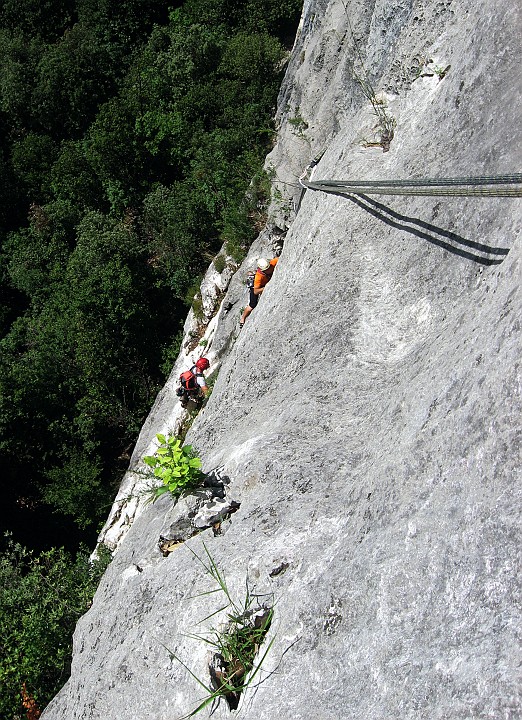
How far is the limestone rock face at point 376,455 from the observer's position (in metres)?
4.81

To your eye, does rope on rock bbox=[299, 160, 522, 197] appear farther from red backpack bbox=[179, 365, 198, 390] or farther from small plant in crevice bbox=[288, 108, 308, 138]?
red backpack bbox=[179, 365, 198, 390]

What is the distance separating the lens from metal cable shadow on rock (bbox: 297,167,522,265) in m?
6.26

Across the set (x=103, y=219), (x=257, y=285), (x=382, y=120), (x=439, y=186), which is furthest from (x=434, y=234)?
(x=103, y=219)

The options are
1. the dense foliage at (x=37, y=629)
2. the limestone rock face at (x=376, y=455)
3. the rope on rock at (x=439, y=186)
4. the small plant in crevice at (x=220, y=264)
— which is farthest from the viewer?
the small plant in crevice at (x=220, y=264)

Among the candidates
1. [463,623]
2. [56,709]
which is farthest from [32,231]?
[463,623]

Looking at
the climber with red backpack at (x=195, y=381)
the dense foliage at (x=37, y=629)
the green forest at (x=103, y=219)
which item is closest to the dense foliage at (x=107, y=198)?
the green forest at (x=103, y=219)

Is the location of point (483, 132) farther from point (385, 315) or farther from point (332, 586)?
point (332, 586)

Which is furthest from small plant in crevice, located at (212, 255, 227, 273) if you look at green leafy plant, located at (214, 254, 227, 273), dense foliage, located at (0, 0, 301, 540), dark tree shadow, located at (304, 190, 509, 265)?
dark tree shadow, located at (304, 190, 509, 265)

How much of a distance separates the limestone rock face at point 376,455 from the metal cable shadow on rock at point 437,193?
5 centimetres

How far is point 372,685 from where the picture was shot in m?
5.12

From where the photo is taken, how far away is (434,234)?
815cm

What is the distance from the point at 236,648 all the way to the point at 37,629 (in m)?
10.0

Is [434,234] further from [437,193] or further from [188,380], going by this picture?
[188,380]

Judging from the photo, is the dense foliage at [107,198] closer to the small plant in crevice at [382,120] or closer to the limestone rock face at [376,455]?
the small plant in crevice at [382,120]
